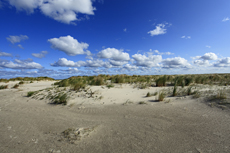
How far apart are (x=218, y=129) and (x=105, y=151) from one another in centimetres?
249

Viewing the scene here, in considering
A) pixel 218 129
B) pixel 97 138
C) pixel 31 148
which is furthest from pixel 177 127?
pixel 31 148

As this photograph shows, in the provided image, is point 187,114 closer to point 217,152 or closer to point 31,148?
point 217,152

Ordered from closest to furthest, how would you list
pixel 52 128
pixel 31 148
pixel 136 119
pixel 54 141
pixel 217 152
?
pixel 217 152
pixel 31 148
pixel 54 141
pixel 52 128
pixel 136 119

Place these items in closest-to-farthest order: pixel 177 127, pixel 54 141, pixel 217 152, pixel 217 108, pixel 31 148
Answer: pixel 217 152
pixel 31 148
pixel 54 141
pixel 177 127
pixel 217 108

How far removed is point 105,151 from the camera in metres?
1.92

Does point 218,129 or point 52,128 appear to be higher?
point 218,129

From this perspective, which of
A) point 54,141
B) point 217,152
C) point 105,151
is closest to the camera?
point 217,152

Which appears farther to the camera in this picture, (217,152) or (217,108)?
(217,108)

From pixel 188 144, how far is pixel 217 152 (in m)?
0.39

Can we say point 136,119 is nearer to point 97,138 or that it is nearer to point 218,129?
point 97,138

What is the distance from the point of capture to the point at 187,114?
10.7 ft

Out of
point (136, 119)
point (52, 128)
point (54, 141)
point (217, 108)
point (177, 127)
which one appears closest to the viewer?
point (54, 141)

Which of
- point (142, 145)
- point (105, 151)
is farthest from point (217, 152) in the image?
point (105, 151)

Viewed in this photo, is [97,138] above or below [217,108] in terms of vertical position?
below
